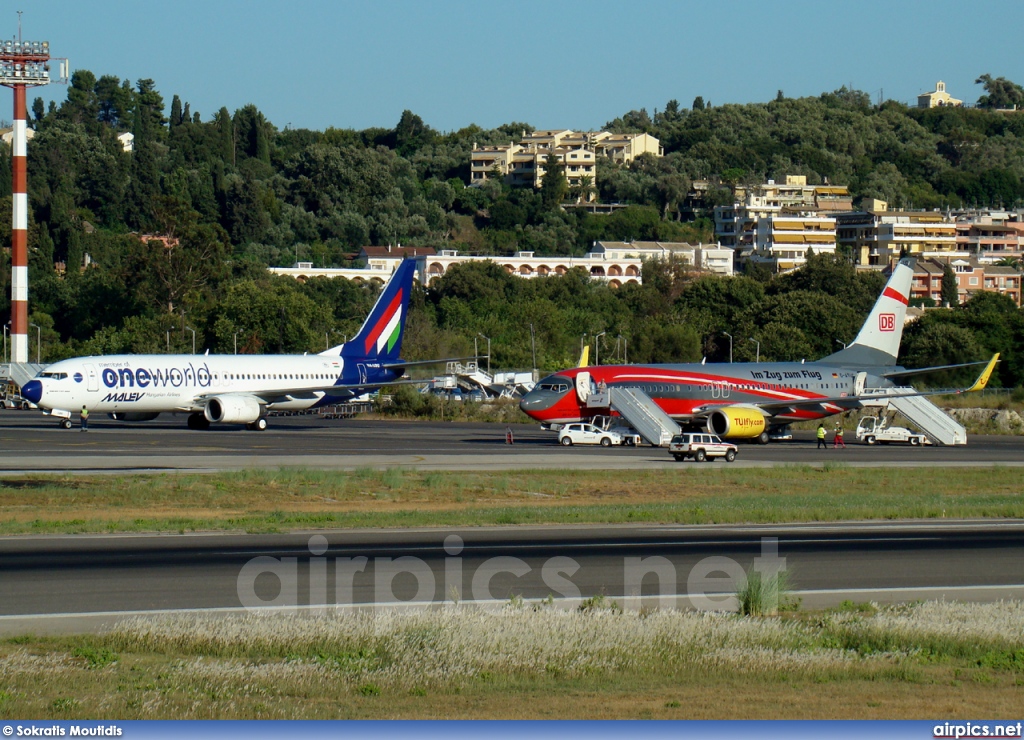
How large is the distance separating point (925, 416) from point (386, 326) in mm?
30015

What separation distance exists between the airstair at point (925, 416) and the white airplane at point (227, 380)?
86.3 feet

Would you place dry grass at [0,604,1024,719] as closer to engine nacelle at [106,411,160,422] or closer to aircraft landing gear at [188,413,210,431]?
engine nacelle at [106,411,160,422]

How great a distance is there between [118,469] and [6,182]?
169755mm

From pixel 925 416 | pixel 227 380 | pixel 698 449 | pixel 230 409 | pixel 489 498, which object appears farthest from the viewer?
pixel 227 380

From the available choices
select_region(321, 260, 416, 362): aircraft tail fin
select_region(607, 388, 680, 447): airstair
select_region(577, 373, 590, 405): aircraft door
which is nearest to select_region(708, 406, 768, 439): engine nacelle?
select_region(607, 388, 680, 447): airstair

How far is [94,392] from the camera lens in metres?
58.9

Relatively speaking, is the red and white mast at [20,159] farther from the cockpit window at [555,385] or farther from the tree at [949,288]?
the tree at [949,288]

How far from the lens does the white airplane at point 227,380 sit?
2317 inches

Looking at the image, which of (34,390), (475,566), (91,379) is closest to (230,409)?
(91,379)

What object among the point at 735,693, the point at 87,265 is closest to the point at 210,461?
the point at 735,693

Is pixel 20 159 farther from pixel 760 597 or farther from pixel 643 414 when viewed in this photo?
pixel 760 597

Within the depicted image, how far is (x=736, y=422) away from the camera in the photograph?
56.7 metres

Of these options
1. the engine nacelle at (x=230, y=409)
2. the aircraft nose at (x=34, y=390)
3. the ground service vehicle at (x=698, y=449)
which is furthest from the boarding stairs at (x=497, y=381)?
the ground service vehicle at (x=698, y=449)

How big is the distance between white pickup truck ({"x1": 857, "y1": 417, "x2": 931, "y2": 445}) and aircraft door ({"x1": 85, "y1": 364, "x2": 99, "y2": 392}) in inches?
1469
